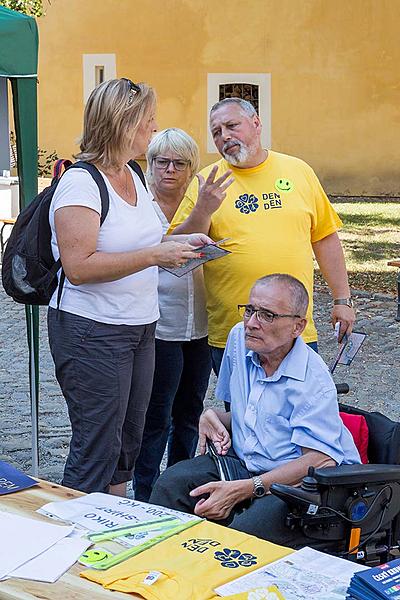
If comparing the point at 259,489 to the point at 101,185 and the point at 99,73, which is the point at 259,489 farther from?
the point at 99,73

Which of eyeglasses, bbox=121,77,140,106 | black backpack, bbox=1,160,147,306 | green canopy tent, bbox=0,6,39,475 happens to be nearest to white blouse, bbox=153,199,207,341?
green canopy tent, bbox=0,6,39,475

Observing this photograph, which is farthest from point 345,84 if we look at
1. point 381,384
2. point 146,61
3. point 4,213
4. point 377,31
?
point 381,384

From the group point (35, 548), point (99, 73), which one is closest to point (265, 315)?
point (35, 548)

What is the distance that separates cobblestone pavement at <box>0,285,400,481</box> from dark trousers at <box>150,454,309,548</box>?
5.69 ft

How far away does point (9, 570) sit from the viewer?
2.44 meters

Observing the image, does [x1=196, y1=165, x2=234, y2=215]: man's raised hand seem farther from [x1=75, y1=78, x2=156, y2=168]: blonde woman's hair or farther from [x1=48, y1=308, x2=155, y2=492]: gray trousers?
[x1=48, y1=308, x2=155, y2=492]: gray trousers

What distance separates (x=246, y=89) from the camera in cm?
2103

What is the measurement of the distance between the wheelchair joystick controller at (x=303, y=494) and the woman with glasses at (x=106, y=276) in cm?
76

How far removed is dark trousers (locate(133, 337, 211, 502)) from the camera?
4.25 metres

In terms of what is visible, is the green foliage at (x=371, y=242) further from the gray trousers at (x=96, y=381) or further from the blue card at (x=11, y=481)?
the blue card at (x=11, y=481)

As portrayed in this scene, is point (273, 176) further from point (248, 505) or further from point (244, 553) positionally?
point (244, 553)

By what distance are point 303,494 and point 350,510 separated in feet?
0.65

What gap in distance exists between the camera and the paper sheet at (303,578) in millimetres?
2344

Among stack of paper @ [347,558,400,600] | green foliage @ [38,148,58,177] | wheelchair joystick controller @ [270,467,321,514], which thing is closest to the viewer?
stack of paper @ [347,558,400,600]
